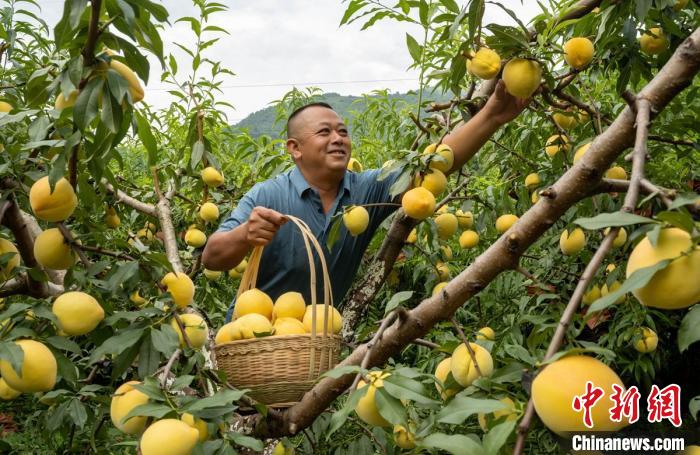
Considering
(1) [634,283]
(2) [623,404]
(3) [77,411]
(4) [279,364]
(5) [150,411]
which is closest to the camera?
(1) [634,283]

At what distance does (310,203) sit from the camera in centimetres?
244

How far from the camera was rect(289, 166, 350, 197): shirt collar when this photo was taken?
7.97 ft

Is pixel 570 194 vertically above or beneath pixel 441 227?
above

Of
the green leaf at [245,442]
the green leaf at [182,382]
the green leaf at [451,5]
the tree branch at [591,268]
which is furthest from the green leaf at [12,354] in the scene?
the green leaf at [451,5]

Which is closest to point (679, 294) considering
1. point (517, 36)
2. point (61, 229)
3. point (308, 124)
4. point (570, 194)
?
point (570, 194)

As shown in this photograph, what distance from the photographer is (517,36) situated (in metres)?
1.42

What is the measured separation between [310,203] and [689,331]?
1757 millimetres

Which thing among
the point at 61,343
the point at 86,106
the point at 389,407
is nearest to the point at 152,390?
the point at 61,343

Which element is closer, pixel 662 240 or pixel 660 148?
pixel 662 240

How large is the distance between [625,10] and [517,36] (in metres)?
0.35

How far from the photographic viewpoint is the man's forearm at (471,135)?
6.31 ft

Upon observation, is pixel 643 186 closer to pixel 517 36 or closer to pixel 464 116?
pixel 517 36

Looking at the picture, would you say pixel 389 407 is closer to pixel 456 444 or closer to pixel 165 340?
pixel 456 444

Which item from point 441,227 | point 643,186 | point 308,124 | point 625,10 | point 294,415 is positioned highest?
point 625,10
